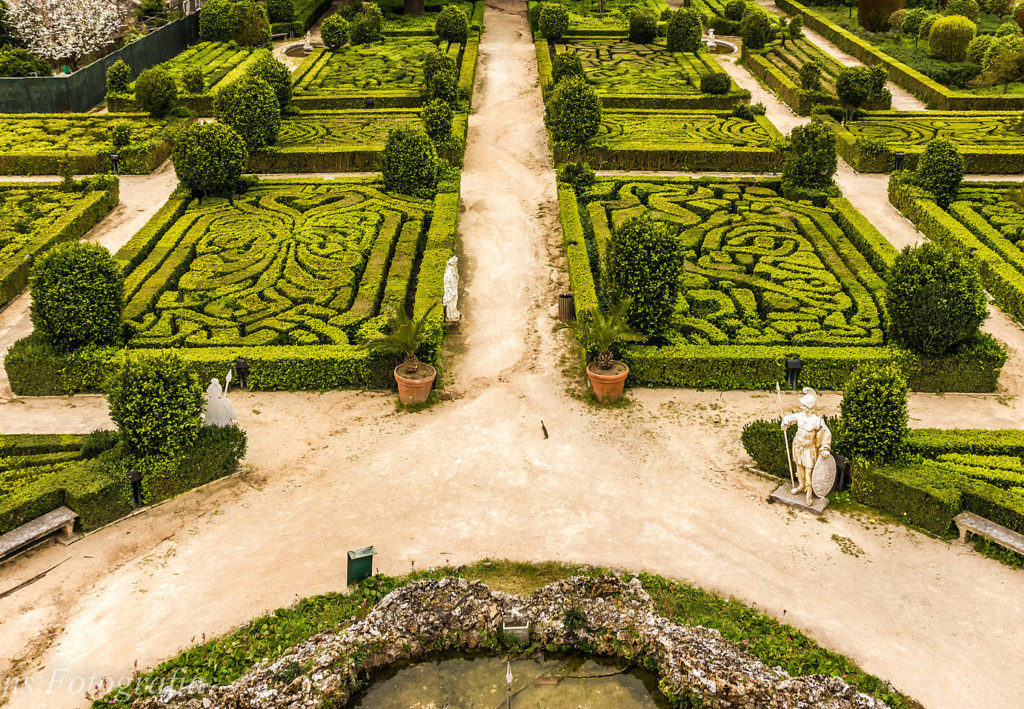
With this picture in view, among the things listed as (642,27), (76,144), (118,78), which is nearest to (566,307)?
(76,144)

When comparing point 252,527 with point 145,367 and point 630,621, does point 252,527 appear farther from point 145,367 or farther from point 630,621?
point 630,621

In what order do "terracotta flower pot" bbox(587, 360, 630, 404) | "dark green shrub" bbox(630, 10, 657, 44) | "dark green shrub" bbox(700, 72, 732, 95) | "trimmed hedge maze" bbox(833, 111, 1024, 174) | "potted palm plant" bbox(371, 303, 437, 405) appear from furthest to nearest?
1. "dark green shrub" bbox(630, 10, 657, 44)
2. "dark green shrub" bbox(700, 72, 732, 95)
3. "trimmed hedge maze" bbox(833, 111, 1024, 174)
4. "terracotta flower pot" bbox(587, 360, 630, 404)
5. "potted palm plant" bbox(371, 303, 437, 405)

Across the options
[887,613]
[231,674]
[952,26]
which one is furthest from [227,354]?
[952,26]

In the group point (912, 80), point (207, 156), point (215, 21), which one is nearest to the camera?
point (207, 156)

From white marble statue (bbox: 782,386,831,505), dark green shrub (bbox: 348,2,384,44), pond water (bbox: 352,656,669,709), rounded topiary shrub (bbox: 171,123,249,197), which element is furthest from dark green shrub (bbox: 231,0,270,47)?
pond water (bbox: 352,656,669,709)

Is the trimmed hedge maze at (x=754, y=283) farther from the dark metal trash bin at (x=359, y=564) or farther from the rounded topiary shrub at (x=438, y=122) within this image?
the dark metal trash bin at (x=359, y=564)

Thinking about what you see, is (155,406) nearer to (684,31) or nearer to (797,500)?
(797,500)

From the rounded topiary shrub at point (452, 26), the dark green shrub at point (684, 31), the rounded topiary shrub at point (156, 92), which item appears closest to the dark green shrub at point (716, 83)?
the dark green shrub at point (684, 31)

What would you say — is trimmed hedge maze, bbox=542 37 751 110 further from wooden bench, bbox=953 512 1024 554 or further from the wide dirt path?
wooden bench, bbox=953 512 1024 554
